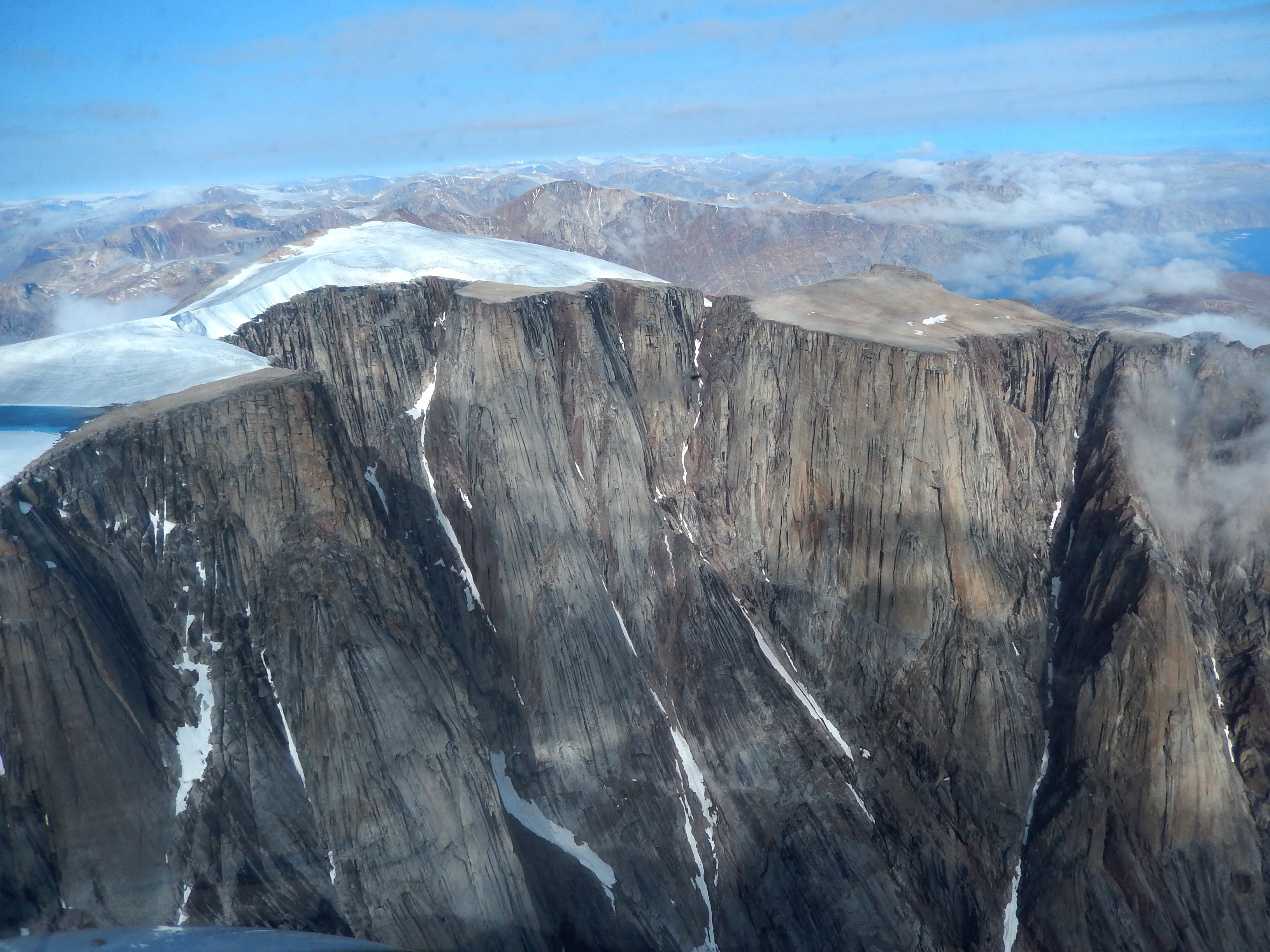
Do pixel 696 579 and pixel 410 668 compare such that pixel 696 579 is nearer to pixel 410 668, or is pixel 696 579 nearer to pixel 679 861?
pixel 679 861

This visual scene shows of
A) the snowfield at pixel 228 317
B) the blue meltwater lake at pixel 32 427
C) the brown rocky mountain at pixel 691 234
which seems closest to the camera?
the blue meltwater lake at pixel 32 427

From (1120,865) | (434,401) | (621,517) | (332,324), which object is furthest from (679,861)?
(332,324)

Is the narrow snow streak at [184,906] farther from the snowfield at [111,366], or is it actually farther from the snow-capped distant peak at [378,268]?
the snow-capped distant peak at [378,268]

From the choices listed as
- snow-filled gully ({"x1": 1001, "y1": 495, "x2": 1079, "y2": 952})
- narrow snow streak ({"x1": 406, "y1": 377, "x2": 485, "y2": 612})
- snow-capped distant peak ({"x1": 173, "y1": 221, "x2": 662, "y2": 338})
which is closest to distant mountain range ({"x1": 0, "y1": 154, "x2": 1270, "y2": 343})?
snow-capped distant peak ({"x1": 173, "y1": 221, "x2": 662, "y2": 338})

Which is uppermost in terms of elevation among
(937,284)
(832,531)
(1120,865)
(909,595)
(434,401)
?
(937,284)

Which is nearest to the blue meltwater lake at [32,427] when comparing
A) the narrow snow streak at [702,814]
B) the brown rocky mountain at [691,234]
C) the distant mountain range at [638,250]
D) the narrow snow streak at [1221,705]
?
the narrow snow streak at [702,814]

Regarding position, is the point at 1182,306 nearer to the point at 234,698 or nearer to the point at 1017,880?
the point at 1017,880

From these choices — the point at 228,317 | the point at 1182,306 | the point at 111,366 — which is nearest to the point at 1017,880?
the point at 111,366
